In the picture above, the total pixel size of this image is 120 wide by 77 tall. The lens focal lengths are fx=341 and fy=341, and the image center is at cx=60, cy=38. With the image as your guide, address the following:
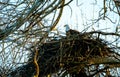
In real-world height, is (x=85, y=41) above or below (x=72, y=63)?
above

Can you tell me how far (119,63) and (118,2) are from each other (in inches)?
36.2

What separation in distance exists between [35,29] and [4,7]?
532 millimetres

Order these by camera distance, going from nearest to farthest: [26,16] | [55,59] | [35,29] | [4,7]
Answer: [26,16]
[35,29]
[4,7]
[55,59]

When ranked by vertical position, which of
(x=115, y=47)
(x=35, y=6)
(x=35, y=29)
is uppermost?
(x=35, y=6)

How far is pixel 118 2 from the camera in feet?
12.0

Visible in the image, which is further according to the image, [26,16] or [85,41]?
[85,41]

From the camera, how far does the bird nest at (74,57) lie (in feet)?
15.2

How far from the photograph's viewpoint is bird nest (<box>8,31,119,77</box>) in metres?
4.62

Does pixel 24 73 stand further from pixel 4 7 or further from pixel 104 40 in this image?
pixel 4 7

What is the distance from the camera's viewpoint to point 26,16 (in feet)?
7.97

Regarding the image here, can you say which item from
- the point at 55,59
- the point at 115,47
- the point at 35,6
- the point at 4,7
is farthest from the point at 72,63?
the point at 35,6

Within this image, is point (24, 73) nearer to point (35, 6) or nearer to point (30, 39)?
point (30, 39)

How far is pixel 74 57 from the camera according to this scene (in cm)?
484

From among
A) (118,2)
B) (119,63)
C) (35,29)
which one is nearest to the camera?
(35,29)
